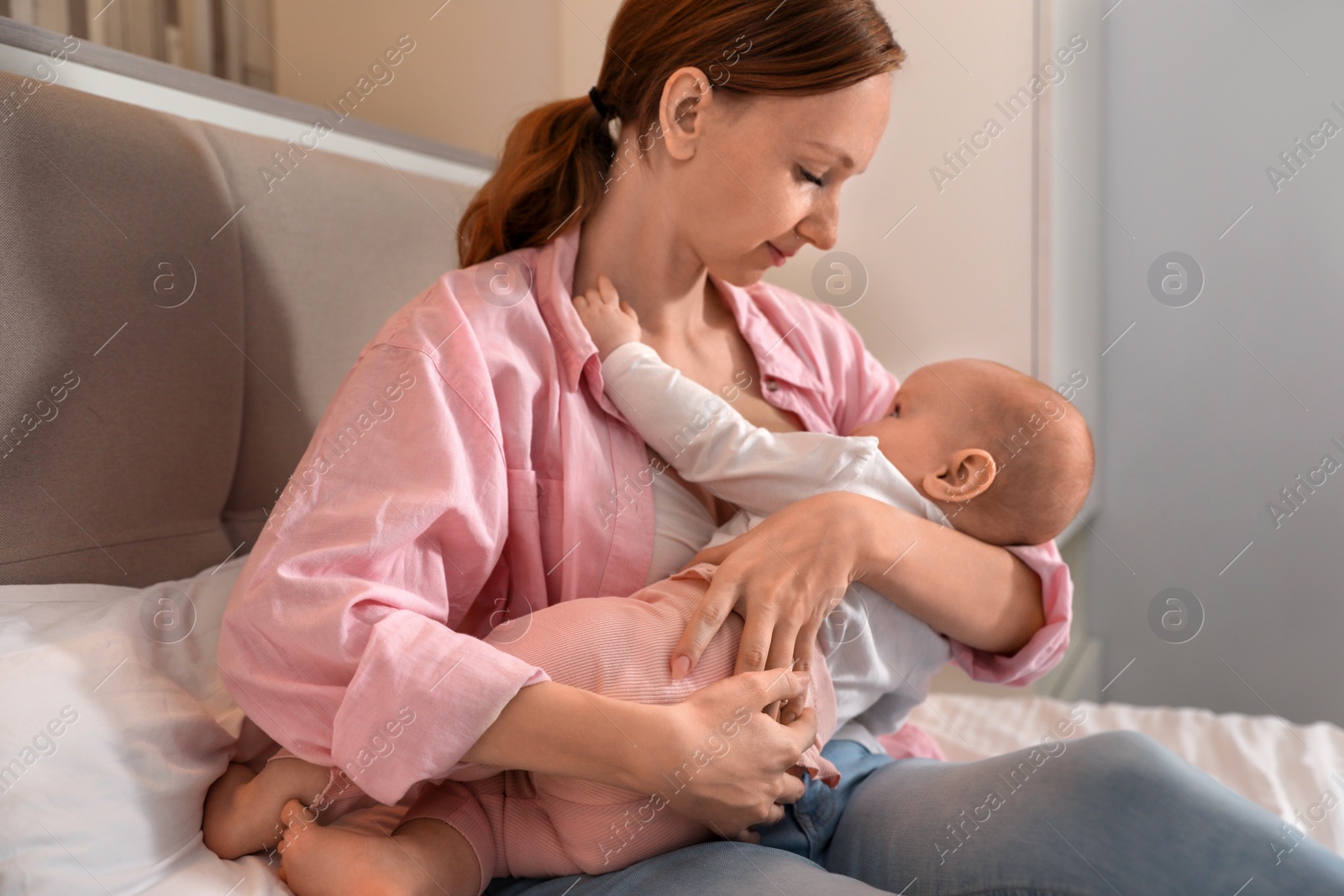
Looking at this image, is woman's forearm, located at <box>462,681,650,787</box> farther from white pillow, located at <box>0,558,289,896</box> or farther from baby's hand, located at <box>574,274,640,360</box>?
baby's hand, located at <box>574,274,640,360</box>

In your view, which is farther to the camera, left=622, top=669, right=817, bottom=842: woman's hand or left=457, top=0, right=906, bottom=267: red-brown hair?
left=457, top=0, right=906, bottom=267: red-brown hair

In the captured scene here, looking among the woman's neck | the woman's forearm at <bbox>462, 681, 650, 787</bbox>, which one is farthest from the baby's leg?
the woman's neck

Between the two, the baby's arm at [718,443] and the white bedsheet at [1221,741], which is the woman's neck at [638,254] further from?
the white bedsheet at [1221,741]

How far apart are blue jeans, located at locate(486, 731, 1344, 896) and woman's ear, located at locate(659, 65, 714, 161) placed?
2.46 ft

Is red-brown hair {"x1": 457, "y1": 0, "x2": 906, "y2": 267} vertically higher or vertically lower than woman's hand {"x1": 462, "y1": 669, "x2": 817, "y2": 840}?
higher

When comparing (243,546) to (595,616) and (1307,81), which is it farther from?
(1307,81)

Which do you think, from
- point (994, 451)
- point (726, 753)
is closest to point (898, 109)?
point (994, 451)

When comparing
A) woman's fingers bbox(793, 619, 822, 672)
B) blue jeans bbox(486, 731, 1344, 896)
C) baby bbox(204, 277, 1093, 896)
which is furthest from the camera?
woman's fingers bbox(793, 619, 822, 672)

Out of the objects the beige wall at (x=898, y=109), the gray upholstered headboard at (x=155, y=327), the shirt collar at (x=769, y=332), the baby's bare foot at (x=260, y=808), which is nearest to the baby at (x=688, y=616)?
the baby's bare foot at (x=260, y=808)

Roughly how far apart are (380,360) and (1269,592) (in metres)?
1.85

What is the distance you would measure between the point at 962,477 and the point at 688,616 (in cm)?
43

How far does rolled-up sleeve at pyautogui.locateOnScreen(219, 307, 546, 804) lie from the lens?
2.73 feet

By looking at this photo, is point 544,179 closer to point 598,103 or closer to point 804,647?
point 598,103

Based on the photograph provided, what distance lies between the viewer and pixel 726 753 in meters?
0.86
